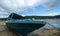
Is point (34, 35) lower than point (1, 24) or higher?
lower

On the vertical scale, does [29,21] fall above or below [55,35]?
above

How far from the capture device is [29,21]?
9.36 metres

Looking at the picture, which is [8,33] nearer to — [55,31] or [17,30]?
[17,30]

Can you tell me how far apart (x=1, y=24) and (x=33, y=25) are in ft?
10.2

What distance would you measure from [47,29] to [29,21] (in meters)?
3.70

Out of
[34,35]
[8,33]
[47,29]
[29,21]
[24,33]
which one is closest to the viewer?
[29,21]

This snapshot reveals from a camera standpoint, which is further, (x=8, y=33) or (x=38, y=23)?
(x=8, y=33)

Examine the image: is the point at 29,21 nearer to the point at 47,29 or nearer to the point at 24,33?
the point at 24,33

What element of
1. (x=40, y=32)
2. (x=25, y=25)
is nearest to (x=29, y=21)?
(x=25, y=25)

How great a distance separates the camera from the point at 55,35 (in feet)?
39.4

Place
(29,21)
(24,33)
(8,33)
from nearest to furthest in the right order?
(29,21)
(24,33)
(8,33)

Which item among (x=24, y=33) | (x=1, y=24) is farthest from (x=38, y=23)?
(x=1, y=24)

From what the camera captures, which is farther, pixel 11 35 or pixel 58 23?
pixel 58 23

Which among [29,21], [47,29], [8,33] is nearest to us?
[29,21]
